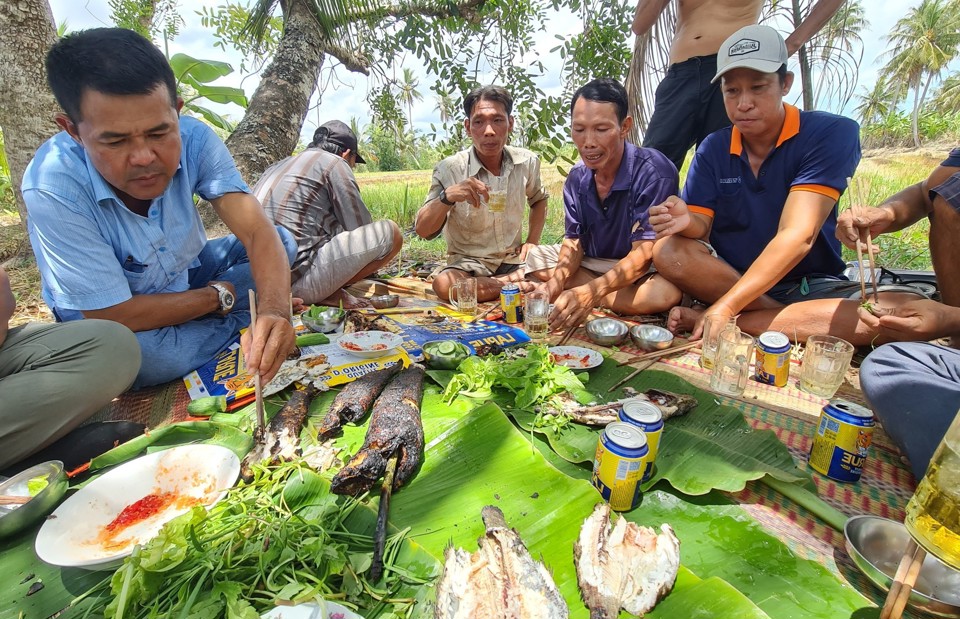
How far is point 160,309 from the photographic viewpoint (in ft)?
9.05

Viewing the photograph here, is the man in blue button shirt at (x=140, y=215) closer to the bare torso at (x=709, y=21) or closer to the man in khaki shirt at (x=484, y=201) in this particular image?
the man in khaki shirt at (x=484, y=201)

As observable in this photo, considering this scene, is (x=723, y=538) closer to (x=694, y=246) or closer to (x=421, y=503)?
(x=421, y=503)

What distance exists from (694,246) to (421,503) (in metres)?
3.02

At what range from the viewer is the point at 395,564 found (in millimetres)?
1465

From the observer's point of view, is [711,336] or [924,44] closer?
[711,336]

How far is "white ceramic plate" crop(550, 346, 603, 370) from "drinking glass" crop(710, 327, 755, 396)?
0.71m

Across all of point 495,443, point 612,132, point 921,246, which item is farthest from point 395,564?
point 921,246

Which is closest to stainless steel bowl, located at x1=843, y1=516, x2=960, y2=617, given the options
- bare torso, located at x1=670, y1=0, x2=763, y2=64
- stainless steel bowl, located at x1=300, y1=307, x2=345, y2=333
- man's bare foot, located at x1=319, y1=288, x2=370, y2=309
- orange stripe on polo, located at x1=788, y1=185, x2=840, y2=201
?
orange stripe on polo, located at x1=788, y1=185, x2=840, y2=201

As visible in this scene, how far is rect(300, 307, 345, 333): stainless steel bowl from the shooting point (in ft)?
11.8

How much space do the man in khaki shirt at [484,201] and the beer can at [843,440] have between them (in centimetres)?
314

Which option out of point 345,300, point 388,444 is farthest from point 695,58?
point 388,444

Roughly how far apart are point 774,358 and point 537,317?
5.04ft

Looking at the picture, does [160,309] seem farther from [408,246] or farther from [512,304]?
[408,246]

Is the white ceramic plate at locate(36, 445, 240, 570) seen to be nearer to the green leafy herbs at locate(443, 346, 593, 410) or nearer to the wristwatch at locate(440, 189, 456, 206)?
the green leafy herbs at locate(443, 346, 593, 410)
